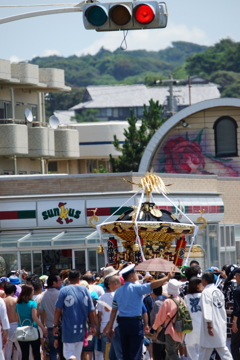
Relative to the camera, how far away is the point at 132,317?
462 inches

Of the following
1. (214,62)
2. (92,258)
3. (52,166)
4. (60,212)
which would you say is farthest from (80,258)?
(214,62)

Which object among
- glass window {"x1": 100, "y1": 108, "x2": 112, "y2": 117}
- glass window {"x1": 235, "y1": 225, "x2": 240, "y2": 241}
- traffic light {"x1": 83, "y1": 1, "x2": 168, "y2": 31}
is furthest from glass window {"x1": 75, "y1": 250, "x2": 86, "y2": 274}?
glass window {"x1": 100, "y1": 108, "x2": 112, "y2": 117}

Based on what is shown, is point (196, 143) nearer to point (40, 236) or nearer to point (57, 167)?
point (40, 236)

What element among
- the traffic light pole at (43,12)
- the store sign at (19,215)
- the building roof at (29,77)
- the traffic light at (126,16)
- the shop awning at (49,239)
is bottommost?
the shop awning at (49,239)

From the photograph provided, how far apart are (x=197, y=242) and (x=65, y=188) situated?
5420mm

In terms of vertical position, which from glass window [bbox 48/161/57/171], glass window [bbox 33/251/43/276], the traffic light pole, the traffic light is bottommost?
glass window [bbox 33/251/43/276]

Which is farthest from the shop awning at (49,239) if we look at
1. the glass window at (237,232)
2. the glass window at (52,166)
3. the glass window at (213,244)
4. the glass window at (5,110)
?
the glass window at (52,166)

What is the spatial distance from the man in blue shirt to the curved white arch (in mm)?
24028

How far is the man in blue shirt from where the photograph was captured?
39.3ft

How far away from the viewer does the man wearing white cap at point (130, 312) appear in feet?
38.2

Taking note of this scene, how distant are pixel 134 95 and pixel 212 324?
114193 millimetres

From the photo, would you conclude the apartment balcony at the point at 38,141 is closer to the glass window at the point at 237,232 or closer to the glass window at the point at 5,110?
the glass window at the point at 5,110

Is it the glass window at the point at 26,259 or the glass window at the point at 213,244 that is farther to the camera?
the glass window at the point at 213,244

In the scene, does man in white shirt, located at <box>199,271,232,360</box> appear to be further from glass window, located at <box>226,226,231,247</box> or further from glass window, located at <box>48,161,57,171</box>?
glass window, located at <box>48,161,57,171</box>
